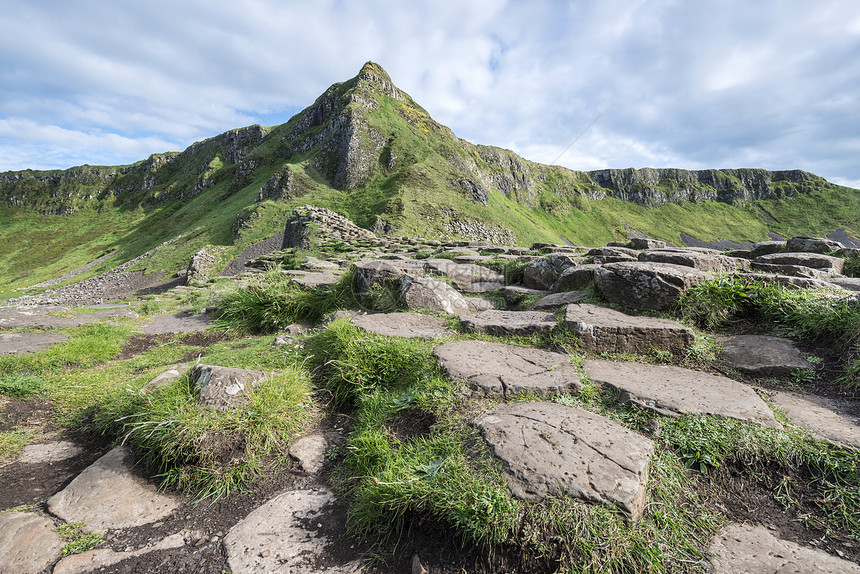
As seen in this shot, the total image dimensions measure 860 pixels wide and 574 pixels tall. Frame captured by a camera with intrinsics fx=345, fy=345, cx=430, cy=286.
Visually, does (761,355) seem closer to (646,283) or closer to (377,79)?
(646,283)

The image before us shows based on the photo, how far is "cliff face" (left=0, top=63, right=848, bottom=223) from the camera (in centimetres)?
4567

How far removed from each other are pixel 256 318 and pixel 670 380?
22.3 ft

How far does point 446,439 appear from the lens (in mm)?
2568

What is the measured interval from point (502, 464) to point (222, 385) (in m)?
2.59

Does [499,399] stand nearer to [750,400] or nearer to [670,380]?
[670,380]

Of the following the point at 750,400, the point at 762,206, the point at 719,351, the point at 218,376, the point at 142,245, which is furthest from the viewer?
the point at 762,206

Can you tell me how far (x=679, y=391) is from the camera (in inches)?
124

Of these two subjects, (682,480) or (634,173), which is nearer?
(682,480)

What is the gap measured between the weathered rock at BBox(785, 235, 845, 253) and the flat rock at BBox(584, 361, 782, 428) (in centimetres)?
1018

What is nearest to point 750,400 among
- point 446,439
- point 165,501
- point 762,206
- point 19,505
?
point 446,439

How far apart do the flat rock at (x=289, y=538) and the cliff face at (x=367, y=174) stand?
31869 millimetres

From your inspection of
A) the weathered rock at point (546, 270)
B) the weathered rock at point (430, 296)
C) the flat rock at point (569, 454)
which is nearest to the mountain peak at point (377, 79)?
the weathered rock at point (546, 270)

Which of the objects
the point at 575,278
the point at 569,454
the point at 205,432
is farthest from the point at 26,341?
the point at 575,278

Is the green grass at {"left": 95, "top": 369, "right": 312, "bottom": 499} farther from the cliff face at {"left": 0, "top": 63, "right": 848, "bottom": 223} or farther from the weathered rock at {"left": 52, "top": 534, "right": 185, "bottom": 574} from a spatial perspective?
the cliff face at {"left": 0, "top": 63, "right": 848, "bottom": 223}
